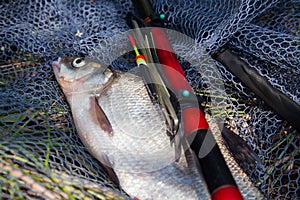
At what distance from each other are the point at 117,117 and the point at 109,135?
13 cm

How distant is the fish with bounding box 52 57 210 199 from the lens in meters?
1.89

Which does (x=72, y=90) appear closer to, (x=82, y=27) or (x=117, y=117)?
(x=117, y=117)

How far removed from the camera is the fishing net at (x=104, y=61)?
6.05 ft

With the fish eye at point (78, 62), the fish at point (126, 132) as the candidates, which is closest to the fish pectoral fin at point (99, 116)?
the fish at point (126, 132)

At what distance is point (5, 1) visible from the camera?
2797mm

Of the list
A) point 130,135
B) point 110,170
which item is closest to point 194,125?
point 130,135

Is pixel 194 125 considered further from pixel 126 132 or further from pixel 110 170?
→ pixel 110 170

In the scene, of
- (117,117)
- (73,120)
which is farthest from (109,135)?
(73,120)

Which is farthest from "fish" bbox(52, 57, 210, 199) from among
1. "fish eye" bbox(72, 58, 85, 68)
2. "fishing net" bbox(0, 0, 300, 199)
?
"fishing net" bbox(0, 0, 300, 199)

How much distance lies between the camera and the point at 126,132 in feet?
6.75

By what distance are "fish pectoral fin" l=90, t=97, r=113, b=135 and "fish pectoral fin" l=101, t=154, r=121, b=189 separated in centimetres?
15

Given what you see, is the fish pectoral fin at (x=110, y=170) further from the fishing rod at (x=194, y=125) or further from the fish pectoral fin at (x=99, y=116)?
the fishing rod at (x=194, y=125)

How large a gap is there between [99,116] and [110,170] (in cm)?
34

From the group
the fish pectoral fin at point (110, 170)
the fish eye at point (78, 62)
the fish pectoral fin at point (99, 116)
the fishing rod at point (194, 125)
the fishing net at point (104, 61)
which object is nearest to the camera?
the fishing rod at point (194, 125)
